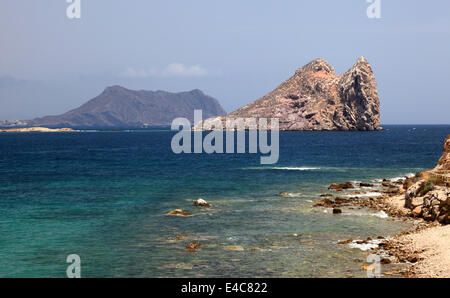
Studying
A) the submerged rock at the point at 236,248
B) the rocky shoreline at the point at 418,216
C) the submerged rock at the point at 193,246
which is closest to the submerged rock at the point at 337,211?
the rocky shoreline at the point at 418,216

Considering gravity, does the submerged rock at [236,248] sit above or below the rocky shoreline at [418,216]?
below

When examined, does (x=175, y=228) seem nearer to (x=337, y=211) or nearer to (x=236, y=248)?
(x=236, y=248)

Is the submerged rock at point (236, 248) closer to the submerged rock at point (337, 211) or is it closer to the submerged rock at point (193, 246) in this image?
the submerged rock at point (193, 246)

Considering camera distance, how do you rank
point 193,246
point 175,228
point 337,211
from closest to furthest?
point 193,246 < point 175,228 < point 337,211

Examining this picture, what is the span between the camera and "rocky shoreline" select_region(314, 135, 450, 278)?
67.3 ft

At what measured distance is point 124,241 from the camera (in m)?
26.5

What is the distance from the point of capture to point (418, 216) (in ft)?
105

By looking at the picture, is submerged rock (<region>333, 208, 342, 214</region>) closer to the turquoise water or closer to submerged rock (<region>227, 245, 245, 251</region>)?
the turquoise water

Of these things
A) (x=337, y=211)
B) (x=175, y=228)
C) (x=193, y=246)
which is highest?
(x=193, y=246)

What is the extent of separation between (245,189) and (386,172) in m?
26.8

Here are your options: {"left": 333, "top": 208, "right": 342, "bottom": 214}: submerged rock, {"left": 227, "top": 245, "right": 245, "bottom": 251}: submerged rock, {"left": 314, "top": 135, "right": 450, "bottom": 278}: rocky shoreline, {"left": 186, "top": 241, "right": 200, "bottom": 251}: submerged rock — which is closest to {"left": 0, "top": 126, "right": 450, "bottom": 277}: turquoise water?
{"left": 186, "top": 241, "right": 200, "bottom": 251}: submerged rock

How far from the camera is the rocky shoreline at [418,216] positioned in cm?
2050

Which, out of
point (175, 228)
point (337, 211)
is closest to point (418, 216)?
point (337, 211)

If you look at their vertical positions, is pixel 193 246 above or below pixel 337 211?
above
